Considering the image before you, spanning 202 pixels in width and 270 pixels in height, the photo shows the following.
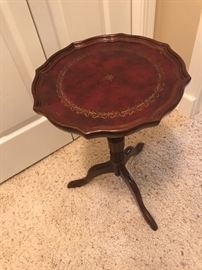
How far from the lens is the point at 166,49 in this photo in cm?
83

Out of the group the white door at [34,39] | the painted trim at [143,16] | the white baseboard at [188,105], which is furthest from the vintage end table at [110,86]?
the white baseboard at [188,105]

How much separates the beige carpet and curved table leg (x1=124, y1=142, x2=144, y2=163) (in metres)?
0.04

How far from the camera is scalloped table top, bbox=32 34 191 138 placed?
67cm

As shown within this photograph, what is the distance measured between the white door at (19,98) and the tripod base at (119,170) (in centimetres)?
27

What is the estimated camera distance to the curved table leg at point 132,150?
1158mm

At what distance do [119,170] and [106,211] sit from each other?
0.19m

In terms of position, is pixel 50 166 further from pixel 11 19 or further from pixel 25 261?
pixel 11 19

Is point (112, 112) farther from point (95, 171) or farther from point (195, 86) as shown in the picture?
point (195, 86)

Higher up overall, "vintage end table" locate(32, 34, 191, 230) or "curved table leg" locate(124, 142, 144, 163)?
"vintage end table" locate(32, 34, 191, 230)

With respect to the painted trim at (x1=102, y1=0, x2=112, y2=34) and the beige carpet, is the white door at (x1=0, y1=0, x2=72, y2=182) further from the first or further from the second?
the painted trim at (x1=102, y1=0, x2=112, y2=34)

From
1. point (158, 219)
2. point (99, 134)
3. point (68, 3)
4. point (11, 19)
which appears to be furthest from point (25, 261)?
point (68, 3)

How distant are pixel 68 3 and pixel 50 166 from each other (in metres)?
0.76

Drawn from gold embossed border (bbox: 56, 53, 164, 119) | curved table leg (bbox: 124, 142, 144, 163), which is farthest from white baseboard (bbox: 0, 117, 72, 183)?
gold embossed border (bbox: 56, 53, 164, 119)

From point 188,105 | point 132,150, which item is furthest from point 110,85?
point 188,105
